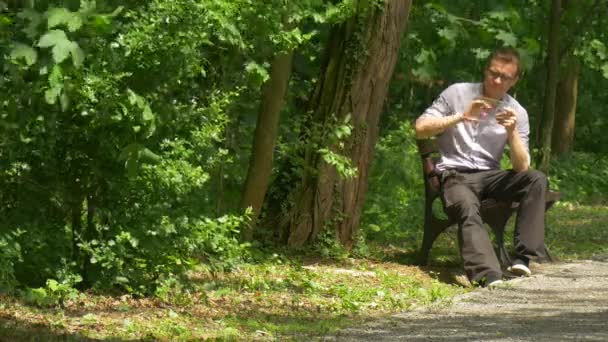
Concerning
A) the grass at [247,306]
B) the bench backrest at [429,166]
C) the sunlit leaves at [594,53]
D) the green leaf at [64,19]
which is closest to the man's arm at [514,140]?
the bench backrest at [429,166]

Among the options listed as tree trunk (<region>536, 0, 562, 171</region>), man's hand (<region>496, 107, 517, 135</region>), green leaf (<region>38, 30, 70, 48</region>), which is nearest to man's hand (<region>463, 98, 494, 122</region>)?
man's hand (<region>496, 107, 517, 135</region>)

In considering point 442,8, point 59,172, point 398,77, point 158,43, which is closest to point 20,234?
point 59,172

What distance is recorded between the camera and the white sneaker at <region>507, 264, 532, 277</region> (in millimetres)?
10227

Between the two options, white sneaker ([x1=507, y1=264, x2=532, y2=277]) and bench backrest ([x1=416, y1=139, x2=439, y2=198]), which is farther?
bench backrest ([x1=416, y1=139, x2=439, y2=198])

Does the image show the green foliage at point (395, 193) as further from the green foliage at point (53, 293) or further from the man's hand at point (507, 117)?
the green foliage at point (53, 293)

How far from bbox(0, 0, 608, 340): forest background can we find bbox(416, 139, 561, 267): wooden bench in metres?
0.59

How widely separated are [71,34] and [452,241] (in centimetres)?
775

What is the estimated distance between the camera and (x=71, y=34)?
5.72 m

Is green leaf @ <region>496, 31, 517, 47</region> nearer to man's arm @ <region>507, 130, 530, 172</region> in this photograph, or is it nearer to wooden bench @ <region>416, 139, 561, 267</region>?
wooden bench @ <region>416, 139, 561, 267</region>

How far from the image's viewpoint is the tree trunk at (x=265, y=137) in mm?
10852

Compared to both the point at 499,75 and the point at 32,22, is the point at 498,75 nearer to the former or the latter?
the point at 499,75

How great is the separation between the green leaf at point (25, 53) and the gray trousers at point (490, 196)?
4904 millimetres

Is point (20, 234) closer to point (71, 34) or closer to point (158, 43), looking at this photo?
point (158, 43)

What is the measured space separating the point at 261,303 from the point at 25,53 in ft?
10.8
